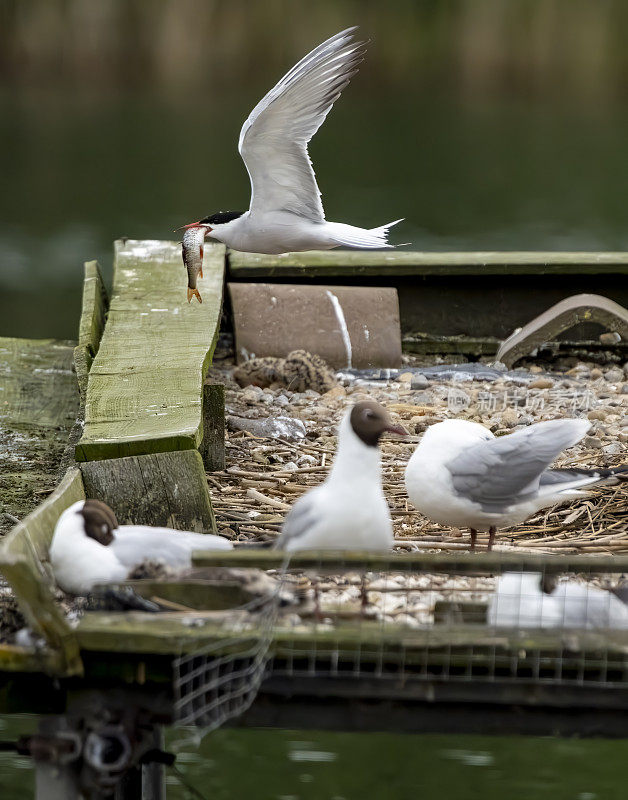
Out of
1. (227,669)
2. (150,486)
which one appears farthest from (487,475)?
(227,669)

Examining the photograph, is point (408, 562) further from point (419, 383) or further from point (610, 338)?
point (610, 338)

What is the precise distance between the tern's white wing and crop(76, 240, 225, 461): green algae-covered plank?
620mm

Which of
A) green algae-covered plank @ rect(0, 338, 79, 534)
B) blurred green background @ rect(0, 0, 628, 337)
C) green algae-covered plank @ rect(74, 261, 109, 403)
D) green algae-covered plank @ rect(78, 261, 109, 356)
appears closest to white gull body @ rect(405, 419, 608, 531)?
green algae-covered plank @ rect(0, 338, 79, 534)

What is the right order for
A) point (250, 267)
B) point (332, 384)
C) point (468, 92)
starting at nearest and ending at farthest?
point (332, 384)
point (250, 267)
point (468, 92)

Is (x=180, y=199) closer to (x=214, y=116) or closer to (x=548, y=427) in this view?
(x=214, y=116)

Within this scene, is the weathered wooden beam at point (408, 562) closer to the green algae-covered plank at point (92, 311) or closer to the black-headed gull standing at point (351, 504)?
the black-headed gull standing at point (351, 504)

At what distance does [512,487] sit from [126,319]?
2.24m

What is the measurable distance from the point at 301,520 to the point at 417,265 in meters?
3.82

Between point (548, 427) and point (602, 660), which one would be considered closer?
point (602, 660)

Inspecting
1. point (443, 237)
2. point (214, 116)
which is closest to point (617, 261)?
point (443, 237)

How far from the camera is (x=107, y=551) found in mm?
3104

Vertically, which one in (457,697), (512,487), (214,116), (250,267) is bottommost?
(457,697)

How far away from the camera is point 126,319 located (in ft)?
17.6

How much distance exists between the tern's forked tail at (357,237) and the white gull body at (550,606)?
1914mm
